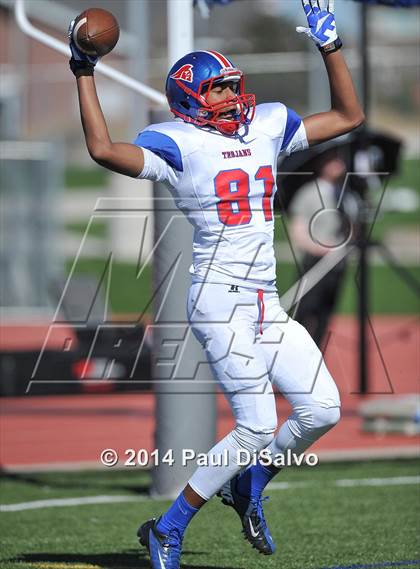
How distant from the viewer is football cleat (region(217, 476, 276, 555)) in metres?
4.66

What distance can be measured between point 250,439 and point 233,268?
0.66 meters

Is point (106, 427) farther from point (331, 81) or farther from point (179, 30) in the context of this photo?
point (331, 81)

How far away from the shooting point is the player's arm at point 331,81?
4.61 meters

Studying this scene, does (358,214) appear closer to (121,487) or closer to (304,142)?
(121,487)

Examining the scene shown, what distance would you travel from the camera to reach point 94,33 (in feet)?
14.0

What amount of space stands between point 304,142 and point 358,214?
5.13 meters

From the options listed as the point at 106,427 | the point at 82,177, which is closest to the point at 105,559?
the point at 106,427

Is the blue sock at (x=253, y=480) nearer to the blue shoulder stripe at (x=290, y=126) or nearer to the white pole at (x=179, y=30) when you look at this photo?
the blue shoulder stripe at (x=290, y=126)

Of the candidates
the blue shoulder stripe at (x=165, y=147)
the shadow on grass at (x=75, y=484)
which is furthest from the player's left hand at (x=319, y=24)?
the shadow on grass at (x=75, y=484)

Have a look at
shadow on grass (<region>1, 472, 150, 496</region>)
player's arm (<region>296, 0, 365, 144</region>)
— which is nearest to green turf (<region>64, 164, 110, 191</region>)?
shadow on grass (<region>1, 472, 150, 496</region>)

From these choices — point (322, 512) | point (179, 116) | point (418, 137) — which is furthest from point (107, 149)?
point (418, 137)

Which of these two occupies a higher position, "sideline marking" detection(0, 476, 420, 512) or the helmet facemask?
the helmet facemask

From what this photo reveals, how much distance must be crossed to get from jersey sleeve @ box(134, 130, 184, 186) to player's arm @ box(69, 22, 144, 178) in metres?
0.06

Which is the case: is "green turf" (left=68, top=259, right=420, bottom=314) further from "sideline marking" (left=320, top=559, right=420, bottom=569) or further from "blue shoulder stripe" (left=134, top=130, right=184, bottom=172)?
"blue shoulder stripe" (left=134, top=130, right=184, bottom=172)
